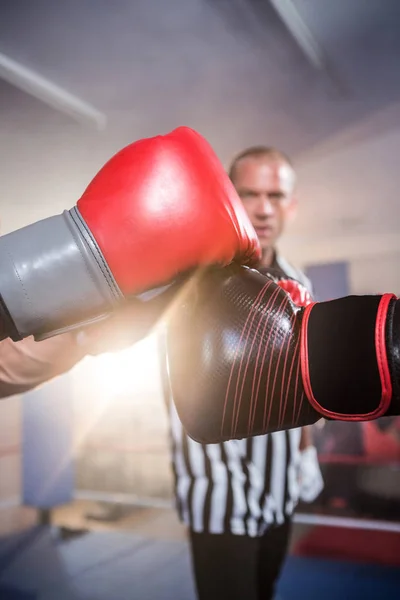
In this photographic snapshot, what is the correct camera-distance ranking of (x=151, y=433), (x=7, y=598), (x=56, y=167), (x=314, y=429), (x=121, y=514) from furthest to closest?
(x=151, y=433) < (x=314, y=429) < (x=121, y=514) < (x=7, y=598) < (x=56, y=167)

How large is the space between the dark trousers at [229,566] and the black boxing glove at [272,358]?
2.36 ft

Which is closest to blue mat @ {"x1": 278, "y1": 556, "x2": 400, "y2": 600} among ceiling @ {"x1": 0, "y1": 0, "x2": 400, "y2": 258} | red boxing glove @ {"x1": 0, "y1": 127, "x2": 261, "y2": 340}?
ceiling @ {"x1": 0, "y1": 0, "x2": 400, "y2": 258}

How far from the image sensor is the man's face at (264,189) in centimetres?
122

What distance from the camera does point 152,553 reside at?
2.91 meters

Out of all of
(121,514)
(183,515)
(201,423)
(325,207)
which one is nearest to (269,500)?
(183,515)

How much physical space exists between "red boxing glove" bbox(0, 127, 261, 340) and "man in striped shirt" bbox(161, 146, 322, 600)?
0.58 m

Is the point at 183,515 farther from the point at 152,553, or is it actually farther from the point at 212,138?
the point at 212,138

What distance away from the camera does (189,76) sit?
214 cm

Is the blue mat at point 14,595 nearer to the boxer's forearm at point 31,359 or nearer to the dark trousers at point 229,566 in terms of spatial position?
the dark trousers at point 229,566

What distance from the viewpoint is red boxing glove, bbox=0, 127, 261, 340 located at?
59 cm

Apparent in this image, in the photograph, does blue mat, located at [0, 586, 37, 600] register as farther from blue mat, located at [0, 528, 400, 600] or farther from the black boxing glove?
the black boxing glove

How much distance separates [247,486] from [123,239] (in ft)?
3.10

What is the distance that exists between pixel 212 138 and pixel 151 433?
106 inches

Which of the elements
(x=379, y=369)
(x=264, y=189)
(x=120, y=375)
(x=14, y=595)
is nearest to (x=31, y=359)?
(x=379, y=369)
